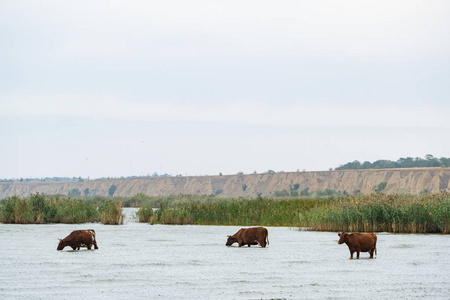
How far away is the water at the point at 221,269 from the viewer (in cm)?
1814

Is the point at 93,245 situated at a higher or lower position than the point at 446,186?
lower

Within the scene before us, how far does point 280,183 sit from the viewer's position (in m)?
164

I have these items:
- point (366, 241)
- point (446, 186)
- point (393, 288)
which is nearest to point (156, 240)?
point (366, 241)

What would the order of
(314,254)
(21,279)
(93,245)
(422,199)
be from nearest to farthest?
1. (21,279)
2. (314,254)
3. (93,245)
4. (422,199)

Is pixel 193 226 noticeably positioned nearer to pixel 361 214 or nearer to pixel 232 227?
Answer: pixel 232 227

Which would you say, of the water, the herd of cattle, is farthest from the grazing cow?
the water

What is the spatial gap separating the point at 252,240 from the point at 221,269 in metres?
8.03

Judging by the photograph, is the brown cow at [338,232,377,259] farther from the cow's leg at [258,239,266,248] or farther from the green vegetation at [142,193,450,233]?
the green vegetation at [142,193,450,233]

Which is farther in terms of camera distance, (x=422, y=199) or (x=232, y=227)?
(x=232, y=227)

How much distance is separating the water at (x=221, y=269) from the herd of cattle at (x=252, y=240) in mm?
373

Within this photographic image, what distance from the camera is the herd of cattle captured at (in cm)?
2558

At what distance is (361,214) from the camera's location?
36750 millimetres

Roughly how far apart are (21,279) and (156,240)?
14.8 meters

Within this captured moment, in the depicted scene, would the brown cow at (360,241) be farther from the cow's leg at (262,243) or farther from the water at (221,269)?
the cow's leg at (262,243)
